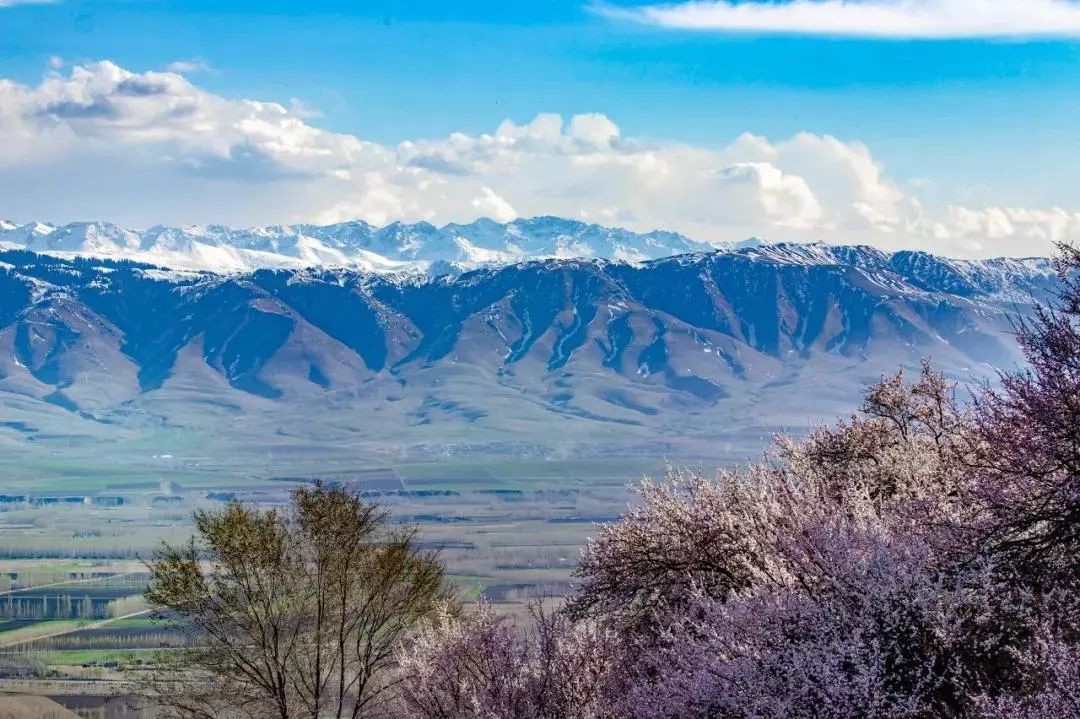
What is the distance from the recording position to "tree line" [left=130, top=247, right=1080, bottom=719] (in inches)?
800

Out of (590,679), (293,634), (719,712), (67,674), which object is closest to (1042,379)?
(719,712)

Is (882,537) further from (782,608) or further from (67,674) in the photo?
(67,674)

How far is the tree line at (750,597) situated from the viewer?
20312 mm

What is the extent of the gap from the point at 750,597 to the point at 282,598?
1321 centimetres

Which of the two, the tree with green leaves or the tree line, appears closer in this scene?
the tree line

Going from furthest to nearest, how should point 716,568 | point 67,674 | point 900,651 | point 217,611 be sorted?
point 67,674, point 217,611, point 716,568, point 900,651

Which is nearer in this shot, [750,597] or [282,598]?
[750,597]

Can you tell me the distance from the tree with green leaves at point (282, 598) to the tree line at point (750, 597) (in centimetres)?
7

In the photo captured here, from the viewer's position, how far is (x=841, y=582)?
21391 mm

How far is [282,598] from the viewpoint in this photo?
3153 cm

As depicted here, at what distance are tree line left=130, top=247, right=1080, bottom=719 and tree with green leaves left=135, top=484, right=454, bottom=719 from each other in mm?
73

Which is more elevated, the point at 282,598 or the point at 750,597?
the point at 750,597

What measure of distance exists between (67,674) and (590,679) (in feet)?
396

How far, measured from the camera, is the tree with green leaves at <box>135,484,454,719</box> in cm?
2933
